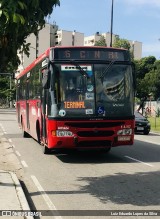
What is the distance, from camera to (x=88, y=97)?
12734 millimetres

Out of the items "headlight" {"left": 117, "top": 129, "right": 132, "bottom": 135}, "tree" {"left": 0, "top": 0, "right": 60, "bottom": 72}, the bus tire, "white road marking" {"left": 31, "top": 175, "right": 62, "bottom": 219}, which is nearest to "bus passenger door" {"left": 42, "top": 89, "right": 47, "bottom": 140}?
the bus tire

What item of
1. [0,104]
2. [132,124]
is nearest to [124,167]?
[132,124]

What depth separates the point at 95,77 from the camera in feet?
42.3

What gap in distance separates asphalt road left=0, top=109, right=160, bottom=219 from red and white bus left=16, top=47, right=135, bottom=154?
33.3 inches

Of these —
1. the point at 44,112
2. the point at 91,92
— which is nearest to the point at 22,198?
the point at 91,92

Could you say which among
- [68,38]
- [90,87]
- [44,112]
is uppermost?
[68,38]

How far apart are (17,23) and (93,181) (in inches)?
190

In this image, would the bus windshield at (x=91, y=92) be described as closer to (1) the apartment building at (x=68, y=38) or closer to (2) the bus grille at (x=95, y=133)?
(2) the bus grille at (x=95, y=133)

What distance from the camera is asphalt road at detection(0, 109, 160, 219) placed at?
25.0 feet

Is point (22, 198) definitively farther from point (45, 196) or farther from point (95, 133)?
point (95, 133)

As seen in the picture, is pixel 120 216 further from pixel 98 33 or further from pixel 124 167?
pixel 98 33

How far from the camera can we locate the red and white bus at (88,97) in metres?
12.6

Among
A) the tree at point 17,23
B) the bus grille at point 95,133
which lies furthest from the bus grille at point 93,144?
the tree at point 17,23

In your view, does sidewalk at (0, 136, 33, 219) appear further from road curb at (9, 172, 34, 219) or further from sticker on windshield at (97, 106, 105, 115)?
sticker on windshield at (97, 106, 105, 115)
